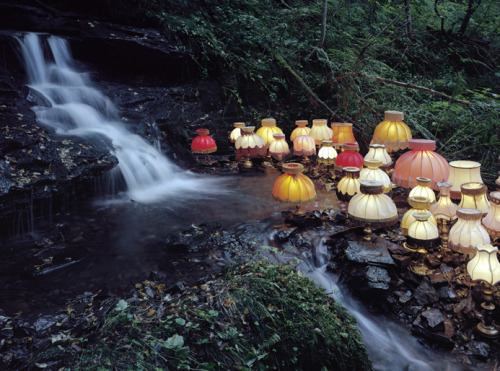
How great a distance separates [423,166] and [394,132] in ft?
4.81

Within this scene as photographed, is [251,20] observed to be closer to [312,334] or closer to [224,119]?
[224,119]

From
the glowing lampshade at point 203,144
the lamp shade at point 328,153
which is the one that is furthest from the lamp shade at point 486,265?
the glowing lampshade at point 203,144

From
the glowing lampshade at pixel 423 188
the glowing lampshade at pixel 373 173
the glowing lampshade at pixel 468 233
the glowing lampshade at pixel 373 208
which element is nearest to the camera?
the glowing lampshade at pixel 468 233

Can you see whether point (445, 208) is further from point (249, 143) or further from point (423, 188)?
point (249, 143)

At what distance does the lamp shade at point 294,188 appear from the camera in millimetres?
5676

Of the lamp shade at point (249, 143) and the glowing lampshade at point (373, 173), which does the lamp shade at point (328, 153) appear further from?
the glowing lampshade at point (373, 173)

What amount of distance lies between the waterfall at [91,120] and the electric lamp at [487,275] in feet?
17.2

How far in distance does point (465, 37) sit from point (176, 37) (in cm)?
1131

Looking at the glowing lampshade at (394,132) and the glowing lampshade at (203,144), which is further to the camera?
the glowing lampshade at (203,144)

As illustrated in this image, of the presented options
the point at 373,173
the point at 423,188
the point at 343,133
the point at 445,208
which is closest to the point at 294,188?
the point at 373,173

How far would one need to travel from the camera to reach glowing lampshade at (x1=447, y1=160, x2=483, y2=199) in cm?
505

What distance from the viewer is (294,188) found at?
5.68m

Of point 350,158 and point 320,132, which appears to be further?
point 320,132

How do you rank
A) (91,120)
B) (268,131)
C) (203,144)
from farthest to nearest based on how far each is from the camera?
(203,144), (268,131), (91,120)
